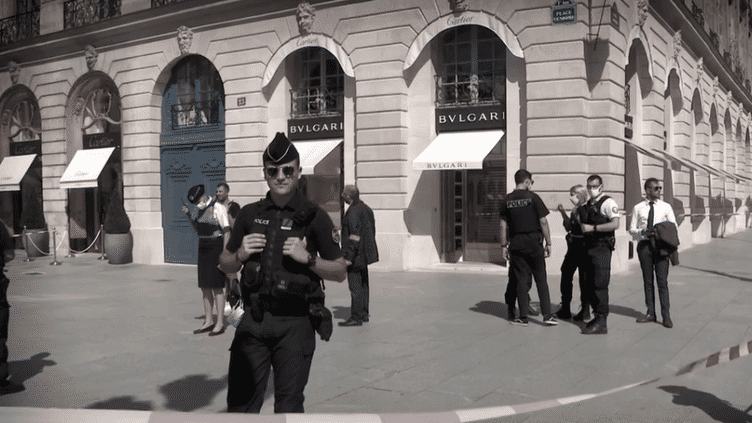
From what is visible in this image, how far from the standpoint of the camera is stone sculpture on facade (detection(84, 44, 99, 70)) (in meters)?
19.5

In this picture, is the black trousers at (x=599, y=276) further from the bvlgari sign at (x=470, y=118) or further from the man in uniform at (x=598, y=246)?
the bvlgari sign at (x=470, y=118)

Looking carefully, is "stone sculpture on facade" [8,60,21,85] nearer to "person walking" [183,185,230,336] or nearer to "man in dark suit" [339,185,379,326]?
"person walking" [183,185,230,336]

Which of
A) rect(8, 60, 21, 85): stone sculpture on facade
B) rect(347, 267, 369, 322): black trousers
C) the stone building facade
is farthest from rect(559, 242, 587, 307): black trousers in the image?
rect(8, 60, 21, 85): stone sculpture on facade

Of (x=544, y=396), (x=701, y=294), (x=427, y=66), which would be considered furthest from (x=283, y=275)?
(x=427, y=66)

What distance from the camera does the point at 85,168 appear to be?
64.8 ft

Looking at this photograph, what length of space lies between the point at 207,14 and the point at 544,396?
14.5 meters

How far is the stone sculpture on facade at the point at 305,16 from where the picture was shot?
52.0ft

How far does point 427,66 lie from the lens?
15148 mm

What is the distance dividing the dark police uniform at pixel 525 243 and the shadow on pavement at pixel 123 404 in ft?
14.8

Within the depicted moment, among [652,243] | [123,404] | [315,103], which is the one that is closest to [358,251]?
[652,243]

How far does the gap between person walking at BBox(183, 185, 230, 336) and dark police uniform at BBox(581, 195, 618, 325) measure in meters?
4.06

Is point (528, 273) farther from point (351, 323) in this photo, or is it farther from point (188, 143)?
point (188, 143)

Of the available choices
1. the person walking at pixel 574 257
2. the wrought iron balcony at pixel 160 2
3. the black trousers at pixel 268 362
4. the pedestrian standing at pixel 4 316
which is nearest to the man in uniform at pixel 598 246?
the person walking at pixel 574 257

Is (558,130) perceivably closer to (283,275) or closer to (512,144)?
(512,144)
